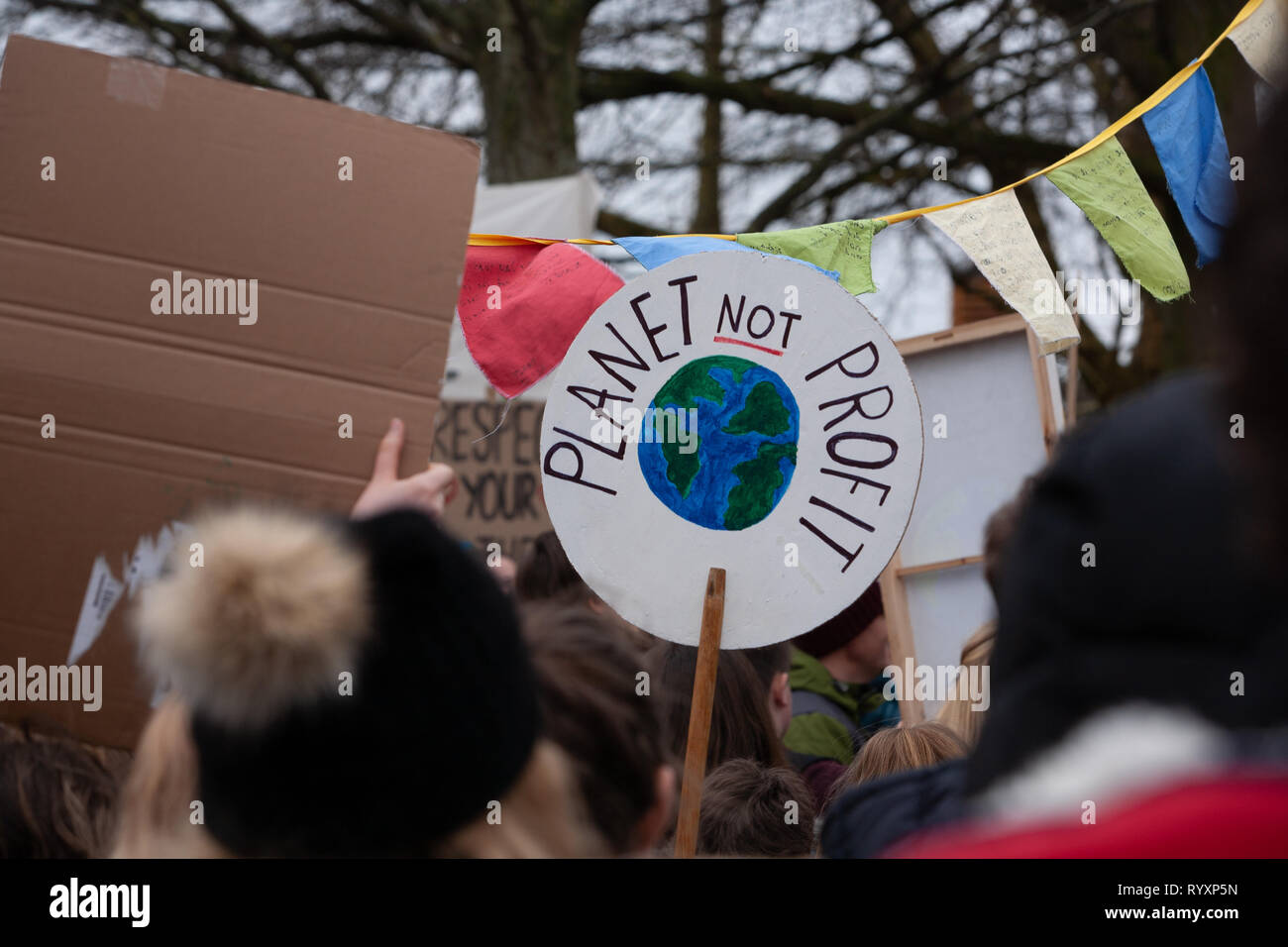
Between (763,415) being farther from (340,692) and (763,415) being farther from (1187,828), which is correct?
(1187,828)

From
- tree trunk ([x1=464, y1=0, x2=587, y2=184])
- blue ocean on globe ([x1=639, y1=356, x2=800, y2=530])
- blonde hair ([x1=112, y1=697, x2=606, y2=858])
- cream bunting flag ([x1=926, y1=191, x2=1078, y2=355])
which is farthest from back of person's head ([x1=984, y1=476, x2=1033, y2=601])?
tree trunk ([x1=464, y1=0, x2=587, y2=184])

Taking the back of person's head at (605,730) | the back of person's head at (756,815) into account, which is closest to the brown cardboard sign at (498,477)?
the back of person's head at (756,815)

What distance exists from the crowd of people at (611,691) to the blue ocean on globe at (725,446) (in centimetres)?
44

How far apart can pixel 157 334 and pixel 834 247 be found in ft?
5.19

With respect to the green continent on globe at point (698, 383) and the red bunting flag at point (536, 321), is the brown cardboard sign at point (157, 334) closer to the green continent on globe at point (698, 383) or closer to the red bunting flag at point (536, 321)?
the green continent on globe at point (698, 383)

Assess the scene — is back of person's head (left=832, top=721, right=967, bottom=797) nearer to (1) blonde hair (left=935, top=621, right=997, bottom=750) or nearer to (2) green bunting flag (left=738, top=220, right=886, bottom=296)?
(1) blonde hair (left=935, top=621, right=997, bottom=750)

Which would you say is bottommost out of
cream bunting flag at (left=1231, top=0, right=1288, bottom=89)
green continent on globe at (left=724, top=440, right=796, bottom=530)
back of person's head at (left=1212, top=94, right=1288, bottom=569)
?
back of person's head at (left=1212, top=94, right=1288, bottom=569)

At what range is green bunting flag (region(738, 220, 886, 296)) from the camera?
2.68m

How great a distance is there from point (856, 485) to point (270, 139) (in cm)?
99

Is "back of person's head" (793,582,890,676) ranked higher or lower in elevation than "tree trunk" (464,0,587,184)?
lower

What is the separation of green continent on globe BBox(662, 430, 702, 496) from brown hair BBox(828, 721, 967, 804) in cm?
49

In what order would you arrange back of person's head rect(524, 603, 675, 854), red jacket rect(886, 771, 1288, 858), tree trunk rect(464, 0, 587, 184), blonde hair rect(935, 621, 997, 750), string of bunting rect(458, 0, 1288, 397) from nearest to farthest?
red jacket rect(886, 771, 1288, 858) → back of person's head rect(524, 603, 675, 854) → blonde hair rect(935, 621, 997, 750) → string of bunting rect(458, 0, 1288, 397) → tree trunk rect(464, 0, 587, 184)

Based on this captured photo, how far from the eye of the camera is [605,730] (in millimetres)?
1158
